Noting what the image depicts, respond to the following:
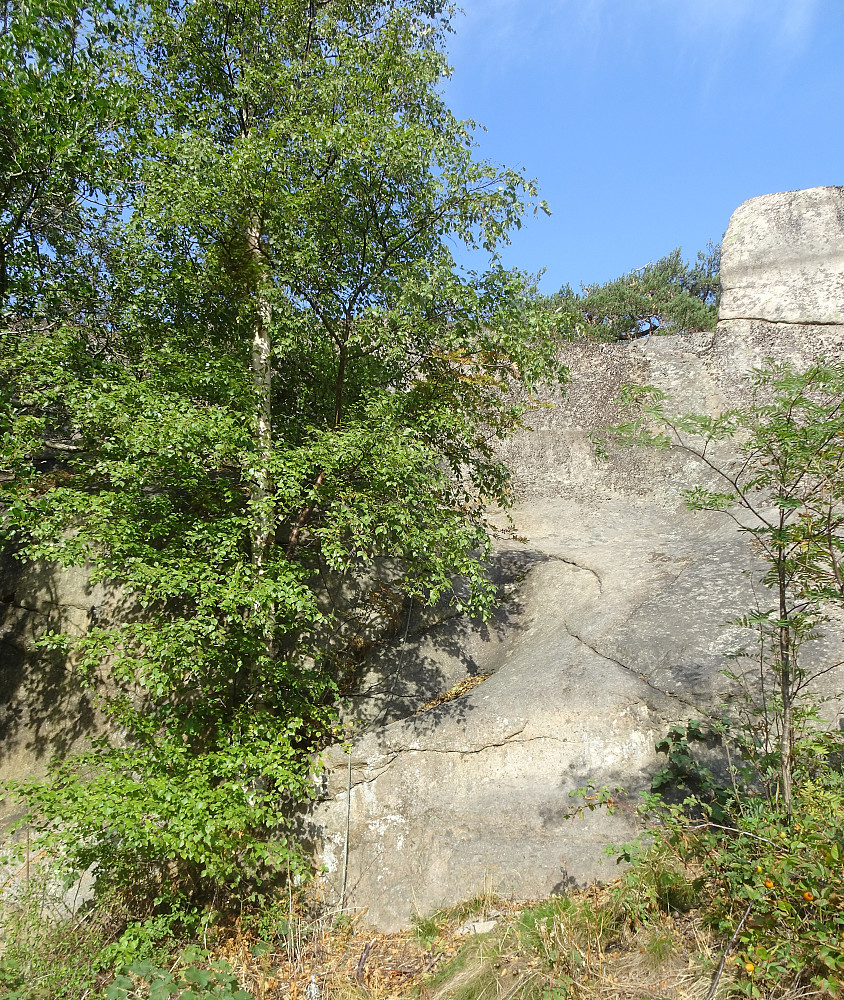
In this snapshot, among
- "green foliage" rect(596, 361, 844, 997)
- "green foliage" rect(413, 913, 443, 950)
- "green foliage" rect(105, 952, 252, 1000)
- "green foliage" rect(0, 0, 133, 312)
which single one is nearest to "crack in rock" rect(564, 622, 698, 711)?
"green foliage" rect(596, 361, 844, 997)

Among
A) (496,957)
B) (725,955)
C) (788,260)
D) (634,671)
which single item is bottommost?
(496,957)

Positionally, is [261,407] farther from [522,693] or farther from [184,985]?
[184,985]

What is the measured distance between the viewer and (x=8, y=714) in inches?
330

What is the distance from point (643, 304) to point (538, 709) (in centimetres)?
1852

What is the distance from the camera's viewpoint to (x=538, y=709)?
6930 millimetres

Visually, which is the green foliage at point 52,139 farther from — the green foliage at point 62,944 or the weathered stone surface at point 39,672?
the green foliage at point 62,944

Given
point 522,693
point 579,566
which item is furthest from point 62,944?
point 579,566

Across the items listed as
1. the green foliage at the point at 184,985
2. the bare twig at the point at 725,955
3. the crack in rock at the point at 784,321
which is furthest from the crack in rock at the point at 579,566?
the crack in rock at the point at 784,321

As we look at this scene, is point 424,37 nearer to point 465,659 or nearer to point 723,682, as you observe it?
point 465,659

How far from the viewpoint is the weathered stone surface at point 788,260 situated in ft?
45.0

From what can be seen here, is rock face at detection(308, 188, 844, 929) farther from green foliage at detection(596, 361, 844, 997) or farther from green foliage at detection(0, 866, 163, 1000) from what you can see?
green foliage at detection(0, 866, 163, 1000)

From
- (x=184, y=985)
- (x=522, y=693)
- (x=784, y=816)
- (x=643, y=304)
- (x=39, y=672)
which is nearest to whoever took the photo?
→ (x=784, y=816)

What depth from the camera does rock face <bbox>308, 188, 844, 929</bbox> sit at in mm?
6219

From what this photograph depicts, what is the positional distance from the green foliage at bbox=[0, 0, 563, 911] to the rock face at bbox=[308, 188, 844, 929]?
3.21 feet
